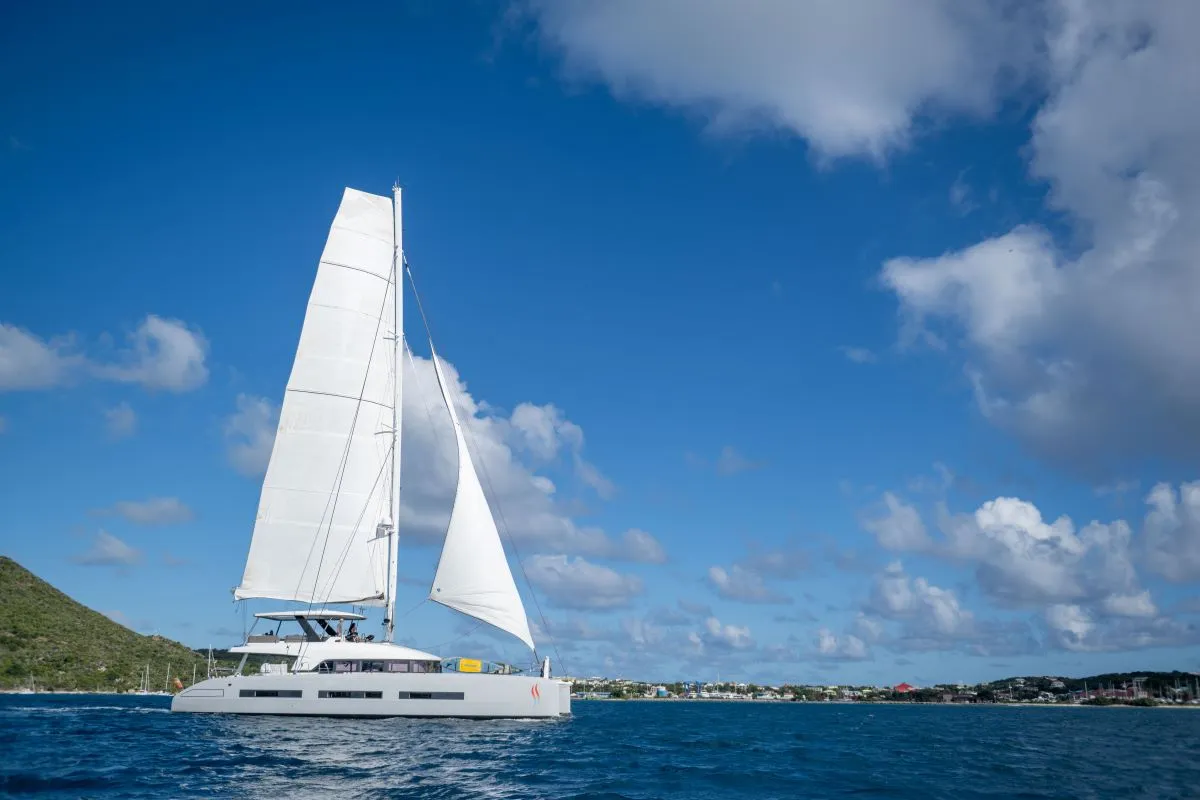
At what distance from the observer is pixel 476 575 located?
36.1m

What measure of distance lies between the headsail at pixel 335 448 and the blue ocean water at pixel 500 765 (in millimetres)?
6831

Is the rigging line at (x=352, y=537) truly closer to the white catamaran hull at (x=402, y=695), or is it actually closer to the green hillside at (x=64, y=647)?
the white catamaran hull at (x=402, y=695)

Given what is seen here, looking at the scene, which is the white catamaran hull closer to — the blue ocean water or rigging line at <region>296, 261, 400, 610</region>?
the blue ocean water

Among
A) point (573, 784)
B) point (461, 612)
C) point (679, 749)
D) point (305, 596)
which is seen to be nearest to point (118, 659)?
point (305, 596)

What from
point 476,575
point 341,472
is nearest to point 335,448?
point 341,472

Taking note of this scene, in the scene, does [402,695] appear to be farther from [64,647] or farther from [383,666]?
[64,647]

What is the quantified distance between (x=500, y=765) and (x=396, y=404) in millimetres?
20759

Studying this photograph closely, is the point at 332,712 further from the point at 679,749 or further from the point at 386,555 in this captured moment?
the point at 679,749

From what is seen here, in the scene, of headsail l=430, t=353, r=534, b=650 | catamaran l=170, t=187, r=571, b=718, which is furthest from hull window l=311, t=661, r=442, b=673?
headsail l=430, t=353, r=534, b=650

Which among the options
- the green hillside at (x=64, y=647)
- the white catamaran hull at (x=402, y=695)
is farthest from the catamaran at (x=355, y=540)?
the green hillside at (x=64, y=647)

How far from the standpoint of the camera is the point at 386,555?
38.8m

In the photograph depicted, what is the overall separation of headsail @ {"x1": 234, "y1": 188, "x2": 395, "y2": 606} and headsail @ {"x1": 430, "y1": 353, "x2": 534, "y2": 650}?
410 centimetres

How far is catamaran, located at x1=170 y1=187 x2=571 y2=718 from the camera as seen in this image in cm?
3356

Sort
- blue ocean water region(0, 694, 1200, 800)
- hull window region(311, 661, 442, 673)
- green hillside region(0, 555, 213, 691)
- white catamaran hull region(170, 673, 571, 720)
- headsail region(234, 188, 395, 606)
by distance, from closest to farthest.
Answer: blue ocean water region(0, 694, 1200, 800)
white catamaran hull region(170, 673, 571, 720)
hull window region(311, 661, 442, 673)
headsail region(234, 188, 395, 606)
green hillside region(0, 555, 213, 691)
